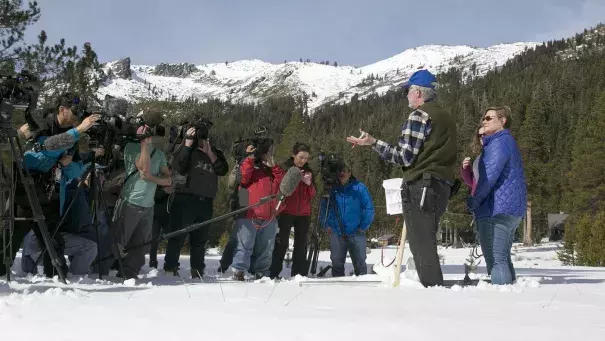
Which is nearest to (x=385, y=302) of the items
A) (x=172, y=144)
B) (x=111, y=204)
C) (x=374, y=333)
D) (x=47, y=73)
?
(x=374, y=333)

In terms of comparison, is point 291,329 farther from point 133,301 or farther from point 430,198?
point 430,198

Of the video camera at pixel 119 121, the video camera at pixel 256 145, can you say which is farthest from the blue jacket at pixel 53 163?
the video camera at pixel 256 145

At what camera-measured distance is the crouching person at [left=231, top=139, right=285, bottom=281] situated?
22.2 feet

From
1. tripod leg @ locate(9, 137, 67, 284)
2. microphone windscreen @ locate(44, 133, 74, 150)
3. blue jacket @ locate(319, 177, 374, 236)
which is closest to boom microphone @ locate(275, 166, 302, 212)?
blue jacket @ locate(319, 177, 374, 236)

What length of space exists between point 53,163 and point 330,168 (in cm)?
375

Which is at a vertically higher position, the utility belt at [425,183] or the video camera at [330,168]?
the video camera at [330,168]

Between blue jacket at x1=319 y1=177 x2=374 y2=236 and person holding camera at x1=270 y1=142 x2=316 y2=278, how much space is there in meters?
0.39

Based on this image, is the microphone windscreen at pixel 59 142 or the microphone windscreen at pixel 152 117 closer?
the microphone windscreen at pixel 59 142

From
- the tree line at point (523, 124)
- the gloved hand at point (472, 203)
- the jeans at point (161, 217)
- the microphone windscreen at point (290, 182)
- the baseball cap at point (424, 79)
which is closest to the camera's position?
the baseball cap at point (424, 79)

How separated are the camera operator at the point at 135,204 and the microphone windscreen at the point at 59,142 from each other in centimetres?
106

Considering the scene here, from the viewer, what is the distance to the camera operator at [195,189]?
678 centimetres

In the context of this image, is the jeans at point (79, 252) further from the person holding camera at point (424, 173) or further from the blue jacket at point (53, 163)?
the person holding camera at point (424, 173)

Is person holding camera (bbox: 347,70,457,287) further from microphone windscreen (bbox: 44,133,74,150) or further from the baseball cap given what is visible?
microphone windscreen (bbox: 44,133,74,150)

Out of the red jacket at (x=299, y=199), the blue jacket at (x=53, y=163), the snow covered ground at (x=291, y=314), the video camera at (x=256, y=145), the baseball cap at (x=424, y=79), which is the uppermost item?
the baseball cap at (x=424, y=79)
